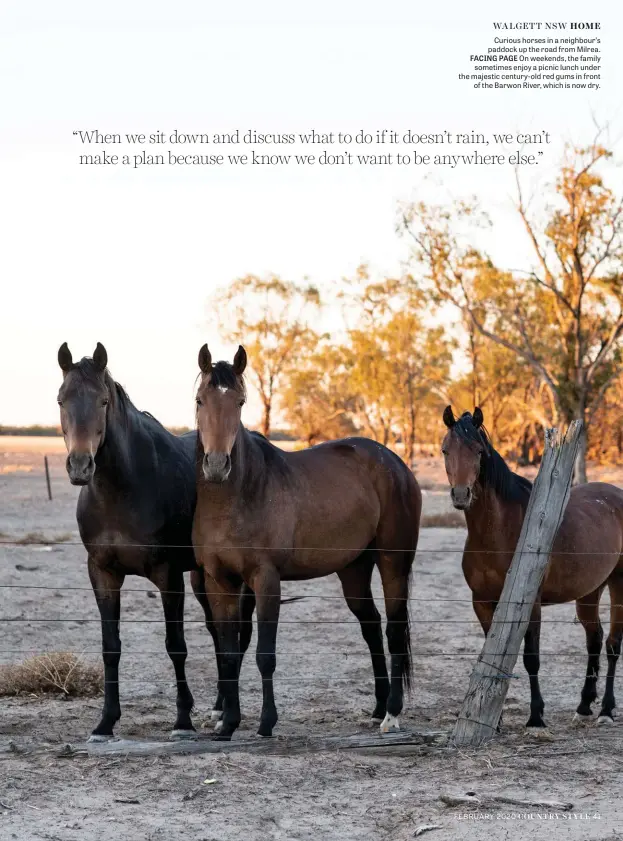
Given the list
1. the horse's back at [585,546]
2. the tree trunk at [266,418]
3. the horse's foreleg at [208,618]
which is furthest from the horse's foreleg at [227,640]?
the tree trunk at [266,418]

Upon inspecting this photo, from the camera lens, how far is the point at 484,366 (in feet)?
147

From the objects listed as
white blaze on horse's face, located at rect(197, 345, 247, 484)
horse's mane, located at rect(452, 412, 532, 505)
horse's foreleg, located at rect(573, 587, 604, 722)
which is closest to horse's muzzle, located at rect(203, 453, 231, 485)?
white blaze on horse's face, located at rect(197, 345, 247, 484)

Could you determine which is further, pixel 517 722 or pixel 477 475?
pixel 517 722

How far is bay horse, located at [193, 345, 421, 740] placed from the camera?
5855 millimetres

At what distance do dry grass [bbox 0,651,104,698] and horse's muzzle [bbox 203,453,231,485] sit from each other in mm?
2722

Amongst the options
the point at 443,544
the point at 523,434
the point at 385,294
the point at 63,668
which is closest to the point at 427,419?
the point at 523,434

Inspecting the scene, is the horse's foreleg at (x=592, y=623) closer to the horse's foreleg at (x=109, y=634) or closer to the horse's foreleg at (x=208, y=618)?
the horse's foreleg at (x=208, y=618)

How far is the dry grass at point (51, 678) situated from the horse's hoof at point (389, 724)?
232 cm

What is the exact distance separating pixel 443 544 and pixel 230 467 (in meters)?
11.5

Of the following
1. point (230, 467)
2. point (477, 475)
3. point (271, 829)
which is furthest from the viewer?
point (477, 475)

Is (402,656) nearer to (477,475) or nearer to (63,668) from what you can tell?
(477,475)

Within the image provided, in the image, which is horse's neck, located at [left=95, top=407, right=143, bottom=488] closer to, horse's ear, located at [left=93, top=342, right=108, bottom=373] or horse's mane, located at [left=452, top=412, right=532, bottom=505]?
horse's ear, located at [left=93, top=342, right=108, bottom=373]

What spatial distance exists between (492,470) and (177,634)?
230 cm

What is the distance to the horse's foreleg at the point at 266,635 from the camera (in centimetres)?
595
